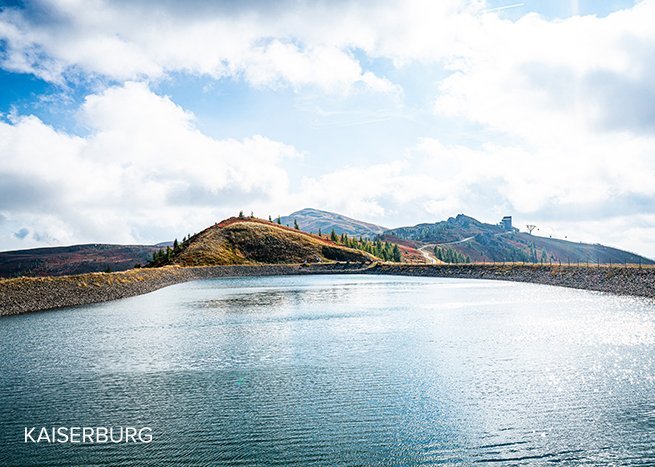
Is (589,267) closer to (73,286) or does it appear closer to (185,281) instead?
(73,286)

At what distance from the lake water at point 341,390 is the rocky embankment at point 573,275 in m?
36.4

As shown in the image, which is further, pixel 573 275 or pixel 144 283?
pixel 144 283

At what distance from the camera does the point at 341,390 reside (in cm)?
2595

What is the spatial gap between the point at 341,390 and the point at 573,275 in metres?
97.1

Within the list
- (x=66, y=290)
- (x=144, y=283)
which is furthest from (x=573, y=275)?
(x=66, y=290)

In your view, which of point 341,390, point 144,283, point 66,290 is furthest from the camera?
point 144,283

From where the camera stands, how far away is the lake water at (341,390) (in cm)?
1819

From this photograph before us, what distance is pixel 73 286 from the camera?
82625mm

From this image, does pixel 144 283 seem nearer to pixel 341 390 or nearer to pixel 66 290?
pixel 66 290

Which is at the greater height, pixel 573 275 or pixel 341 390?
pixel 573 275

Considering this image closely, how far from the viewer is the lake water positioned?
59.7ft

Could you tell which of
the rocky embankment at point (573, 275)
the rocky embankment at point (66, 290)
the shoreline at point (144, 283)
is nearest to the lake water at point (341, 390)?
the rocky embankment at point (66, 290)

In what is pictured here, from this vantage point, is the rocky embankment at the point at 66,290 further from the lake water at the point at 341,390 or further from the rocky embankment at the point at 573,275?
the rocky embankment at the point at 573,275

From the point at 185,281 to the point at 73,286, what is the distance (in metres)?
79.2
